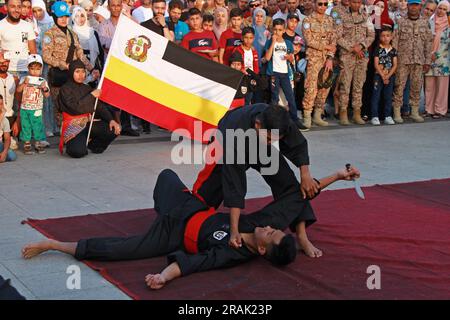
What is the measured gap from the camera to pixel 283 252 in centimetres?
525

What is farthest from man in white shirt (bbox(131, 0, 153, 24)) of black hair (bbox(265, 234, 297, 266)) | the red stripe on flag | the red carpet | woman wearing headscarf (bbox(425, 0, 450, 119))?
black hair (bbox(265, 234, 297, 266))

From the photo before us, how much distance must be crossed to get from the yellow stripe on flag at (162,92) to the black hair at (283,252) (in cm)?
417

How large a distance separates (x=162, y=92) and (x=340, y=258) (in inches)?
160

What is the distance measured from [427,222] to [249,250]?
1.83 m

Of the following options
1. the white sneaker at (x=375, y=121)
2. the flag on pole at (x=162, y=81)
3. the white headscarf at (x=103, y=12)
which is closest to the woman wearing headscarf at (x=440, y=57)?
the white sneaker at (x=375, y=121)

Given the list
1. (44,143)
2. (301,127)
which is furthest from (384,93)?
(44,143)

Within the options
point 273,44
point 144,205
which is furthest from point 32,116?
point 273,44

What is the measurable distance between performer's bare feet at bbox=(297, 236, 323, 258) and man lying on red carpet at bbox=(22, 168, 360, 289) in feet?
0.33

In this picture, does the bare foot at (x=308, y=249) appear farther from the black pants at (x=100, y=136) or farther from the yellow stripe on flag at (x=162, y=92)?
the black pants at (x=100, y=136)

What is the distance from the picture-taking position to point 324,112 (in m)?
11.9

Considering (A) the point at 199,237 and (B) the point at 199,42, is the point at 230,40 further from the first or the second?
(A) the point at 199,237

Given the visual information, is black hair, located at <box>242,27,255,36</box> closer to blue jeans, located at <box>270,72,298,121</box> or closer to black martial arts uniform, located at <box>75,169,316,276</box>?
blue jeans, located at <box>270,72,298,121</box>

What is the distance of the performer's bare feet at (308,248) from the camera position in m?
5.77
